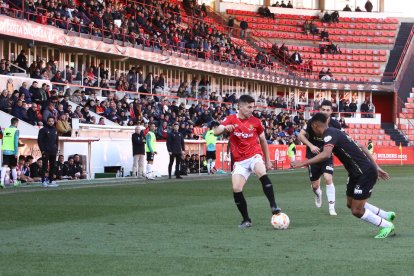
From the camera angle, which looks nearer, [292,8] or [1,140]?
[1,140]

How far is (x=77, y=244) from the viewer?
40.0ft

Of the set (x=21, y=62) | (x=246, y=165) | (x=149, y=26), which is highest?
(x=149, y=26)

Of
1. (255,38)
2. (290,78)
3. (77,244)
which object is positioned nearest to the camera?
(77,244)

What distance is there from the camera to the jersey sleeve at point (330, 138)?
43.9ft

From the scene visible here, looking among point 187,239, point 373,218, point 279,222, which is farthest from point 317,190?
point 187,239

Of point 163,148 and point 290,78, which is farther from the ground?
point 290,78

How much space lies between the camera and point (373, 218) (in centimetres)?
1313

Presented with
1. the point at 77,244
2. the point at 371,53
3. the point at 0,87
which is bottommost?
the point at 77,244

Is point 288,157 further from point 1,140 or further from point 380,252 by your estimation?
point 380,252

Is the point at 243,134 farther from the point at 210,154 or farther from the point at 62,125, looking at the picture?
the point at 210,154

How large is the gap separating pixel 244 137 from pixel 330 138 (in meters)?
2.13

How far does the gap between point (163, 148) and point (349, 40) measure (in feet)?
141

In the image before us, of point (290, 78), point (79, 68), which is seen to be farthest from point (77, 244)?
point (290, 78)

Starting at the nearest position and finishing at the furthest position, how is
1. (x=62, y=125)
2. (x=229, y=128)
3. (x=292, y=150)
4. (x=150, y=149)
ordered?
1. (x=229, y=128)
2. (x=62, y=125)
3. (x=150, y=149)
4. (x=292, y=150)
